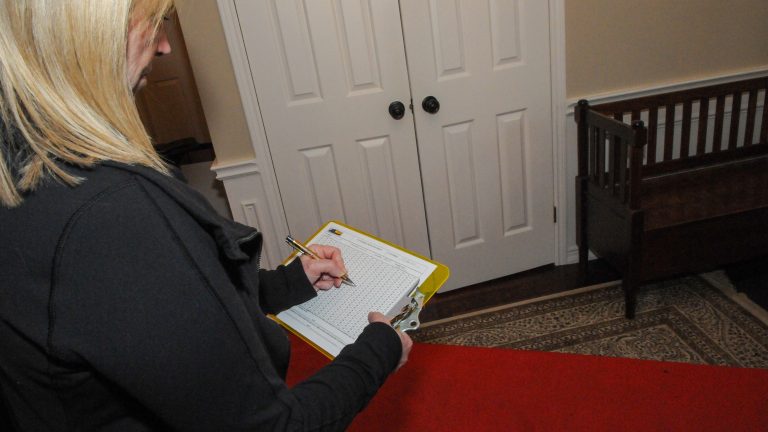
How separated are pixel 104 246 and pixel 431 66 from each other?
1.98 metres

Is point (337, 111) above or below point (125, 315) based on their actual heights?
below

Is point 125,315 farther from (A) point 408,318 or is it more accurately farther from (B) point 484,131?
(B) point 484,131

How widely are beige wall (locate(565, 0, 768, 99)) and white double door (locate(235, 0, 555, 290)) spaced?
0.17m

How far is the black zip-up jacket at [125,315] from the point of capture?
504mm

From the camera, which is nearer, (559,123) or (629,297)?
(629,297)

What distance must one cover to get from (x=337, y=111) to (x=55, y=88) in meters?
1.80

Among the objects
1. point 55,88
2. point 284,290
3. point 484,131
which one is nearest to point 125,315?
point 55,88

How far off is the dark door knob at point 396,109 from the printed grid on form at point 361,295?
1246 mm

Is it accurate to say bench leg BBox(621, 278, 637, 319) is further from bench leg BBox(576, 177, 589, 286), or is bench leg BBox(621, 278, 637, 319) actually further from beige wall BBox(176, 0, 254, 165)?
beige wall BBox(176, 0, 254, 165)

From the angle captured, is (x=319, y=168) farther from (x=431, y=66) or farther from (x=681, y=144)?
(x=681, y=144)

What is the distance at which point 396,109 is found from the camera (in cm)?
231

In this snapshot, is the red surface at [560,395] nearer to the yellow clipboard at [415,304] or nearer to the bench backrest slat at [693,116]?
the yellow clipboard at [415,304]

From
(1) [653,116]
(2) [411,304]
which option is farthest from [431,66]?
(2) [411,304]

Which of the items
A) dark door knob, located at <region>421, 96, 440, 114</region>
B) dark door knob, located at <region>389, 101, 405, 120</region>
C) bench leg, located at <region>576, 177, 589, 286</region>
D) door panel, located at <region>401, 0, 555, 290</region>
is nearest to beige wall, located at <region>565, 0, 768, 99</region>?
door panel, located at <region>401, 0, 555, 290</region>
